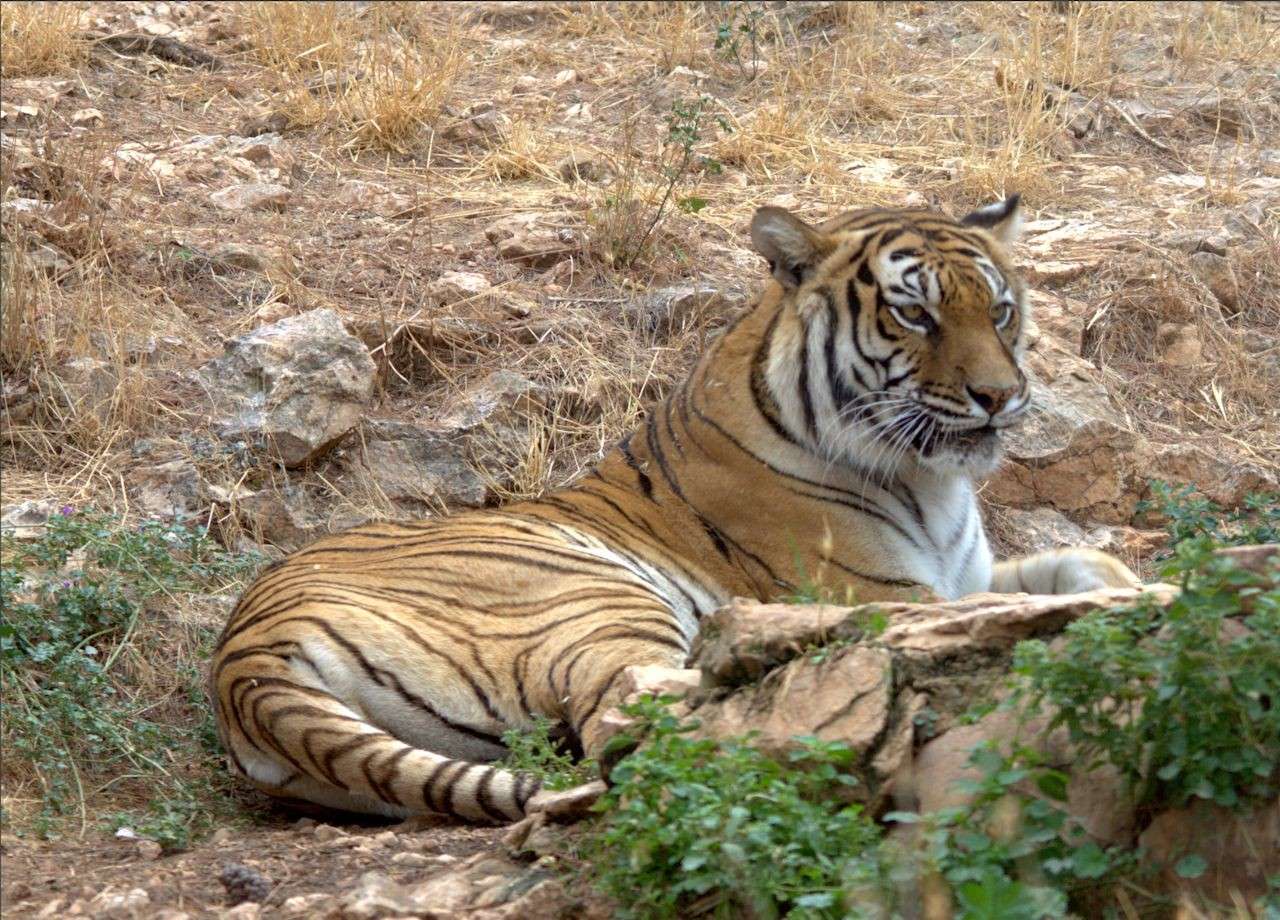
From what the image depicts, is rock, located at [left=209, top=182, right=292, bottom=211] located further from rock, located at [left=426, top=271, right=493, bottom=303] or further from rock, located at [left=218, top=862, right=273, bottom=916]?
rock, located at [left=218, top=862, right=273, bottom=916]

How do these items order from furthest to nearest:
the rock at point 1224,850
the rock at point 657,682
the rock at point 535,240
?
the rock at point 535,240 < the rock at point 657,682 < the rock at point 1224,850

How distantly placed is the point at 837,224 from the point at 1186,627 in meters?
2.73

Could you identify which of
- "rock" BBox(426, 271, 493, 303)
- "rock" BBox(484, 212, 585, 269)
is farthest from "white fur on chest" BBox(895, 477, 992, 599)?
"rock" BBox(484, 212, 585, 269)

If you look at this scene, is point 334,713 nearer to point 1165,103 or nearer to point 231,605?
point 231,605

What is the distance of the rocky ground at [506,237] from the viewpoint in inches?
246

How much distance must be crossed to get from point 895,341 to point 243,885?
2.54m

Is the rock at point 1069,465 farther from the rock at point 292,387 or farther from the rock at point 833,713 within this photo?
the rock at point 833,713

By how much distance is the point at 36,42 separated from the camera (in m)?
8.98

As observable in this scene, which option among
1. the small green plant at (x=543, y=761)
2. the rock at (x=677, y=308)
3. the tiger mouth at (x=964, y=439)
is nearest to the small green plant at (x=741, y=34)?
the rock at (x=677, y=308)

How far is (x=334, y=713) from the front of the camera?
4402mm

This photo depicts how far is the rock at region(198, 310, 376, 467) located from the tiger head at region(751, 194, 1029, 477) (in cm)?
184

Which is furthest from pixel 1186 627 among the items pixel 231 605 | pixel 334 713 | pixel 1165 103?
pixel 1165 103

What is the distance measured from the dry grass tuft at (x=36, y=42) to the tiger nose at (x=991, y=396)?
597 centimetres

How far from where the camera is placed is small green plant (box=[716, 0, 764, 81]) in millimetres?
9641
